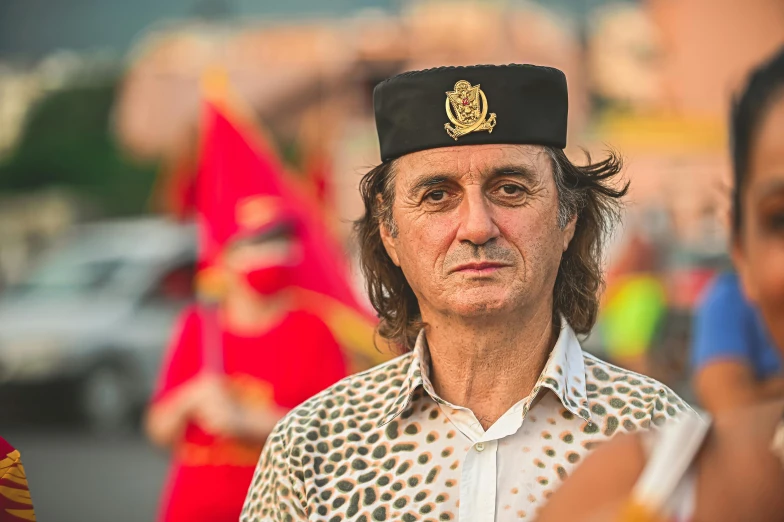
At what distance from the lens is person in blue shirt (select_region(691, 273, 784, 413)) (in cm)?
409

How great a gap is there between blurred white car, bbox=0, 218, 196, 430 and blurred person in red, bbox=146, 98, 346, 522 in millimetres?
7128

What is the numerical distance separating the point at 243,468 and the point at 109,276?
8908 mm

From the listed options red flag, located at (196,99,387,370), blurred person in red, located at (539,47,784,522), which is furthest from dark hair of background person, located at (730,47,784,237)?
red flag, located at (196,99,387,370)

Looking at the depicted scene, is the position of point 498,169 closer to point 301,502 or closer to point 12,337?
point 301,502

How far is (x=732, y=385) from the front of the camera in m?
4.11

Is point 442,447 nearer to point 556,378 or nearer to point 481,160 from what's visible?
point 556,378

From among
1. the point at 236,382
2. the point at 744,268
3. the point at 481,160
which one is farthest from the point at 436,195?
the point at 236,382

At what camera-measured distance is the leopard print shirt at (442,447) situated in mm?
2501

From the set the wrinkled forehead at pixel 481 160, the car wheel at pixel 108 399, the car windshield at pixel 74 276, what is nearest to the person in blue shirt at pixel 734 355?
the wrinkled forehead at pixel 481 160

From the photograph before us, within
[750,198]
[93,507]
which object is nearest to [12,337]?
[93,507]

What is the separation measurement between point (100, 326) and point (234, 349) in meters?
8.06

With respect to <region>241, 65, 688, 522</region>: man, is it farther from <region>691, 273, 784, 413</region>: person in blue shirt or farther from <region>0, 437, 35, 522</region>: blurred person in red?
<region>691, 273, 784, 413</region>: person in blue shirt

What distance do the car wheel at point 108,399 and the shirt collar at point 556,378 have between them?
409 inches

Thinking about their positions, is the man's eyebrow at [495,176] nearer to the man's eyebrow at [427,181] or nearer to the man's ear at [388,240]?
the man's eyebrow at [427,181]
